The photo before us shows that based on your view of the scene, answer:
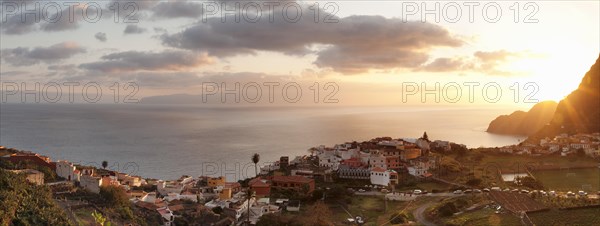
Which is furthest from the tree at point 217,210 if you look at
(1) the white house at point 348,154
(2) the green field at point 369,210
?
(1) the white house at point 348,154

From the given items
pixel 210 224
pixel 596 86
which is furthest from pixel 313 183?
pixel 596 86

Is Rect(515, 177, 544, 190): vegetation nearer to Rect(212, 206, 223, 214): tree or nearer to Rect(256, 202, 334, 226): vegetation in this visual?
Rect(256, 202, 334, 226): vegetation

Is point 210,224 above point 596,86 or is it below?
below

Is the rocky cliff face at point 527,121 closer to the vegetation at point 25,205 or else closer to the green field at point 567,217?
the green field at point 567,217

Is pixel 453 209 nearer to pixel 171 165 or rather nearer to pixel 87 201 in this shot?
pixel 87 201

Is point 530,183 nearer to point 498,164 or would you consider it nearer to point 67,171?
point 498,164

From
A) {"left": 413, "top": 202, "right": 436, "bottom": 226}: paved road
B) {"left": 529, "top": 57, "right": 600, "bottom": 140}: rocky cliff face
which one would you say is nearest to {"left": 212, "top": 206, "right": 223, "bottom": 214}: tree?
{"left": 413, "top": 202, "right": 436, "bottom": 226}: paved road
